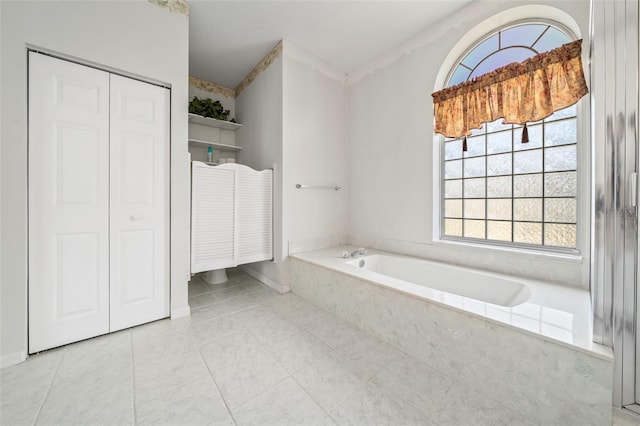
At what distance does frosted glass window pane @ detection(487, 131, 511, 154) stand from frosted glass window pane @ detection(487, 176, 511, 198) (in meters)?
0.24

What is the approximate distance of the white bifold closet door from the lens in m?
1.48

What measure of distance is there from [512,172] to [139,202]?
304 centimetres

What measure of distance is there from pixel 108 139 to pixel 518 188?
3200 mm

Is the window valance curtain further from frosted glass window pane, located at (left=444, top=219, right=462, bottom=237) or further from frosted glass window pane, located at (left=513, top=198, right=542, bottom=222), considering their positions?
frosted glass window pane, located at (left=444, top=219, right=462, bottom=237)

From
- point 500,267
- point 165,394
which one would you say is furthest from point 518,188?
point 165,394

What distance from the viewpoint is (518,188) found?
1931 millimetres

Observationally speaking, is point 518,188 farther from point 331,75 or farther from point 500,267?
A: point 331,75

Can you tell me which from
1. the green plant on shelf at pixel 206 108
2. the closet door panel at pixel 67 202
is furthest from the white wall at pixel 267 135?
the closet door panel at pixel 67 202

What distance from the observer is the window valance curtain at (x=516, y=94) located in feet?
5.15

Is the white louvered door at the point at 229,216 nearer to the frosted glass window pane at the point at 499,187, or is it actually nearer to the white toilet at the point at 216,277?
the white toilet at the point at 216,277

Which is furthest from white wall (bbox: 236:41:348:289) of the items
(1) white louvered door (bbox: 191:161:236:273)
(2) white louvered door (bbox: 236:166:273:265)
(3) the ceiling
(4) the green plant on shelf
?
(1) white louvered door (bbox: 191:161:236:273)

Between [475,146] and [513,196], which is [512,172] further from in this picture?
[475,146]

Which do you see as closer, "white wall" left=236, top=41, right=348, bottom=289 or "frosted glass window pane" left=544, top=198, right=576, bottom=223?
"frosted glass window pane" left=544, top=198, right=576, bottom=223

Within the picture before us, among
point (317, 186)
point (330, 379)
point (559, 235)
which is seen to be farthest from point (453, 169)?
point (330, 379)
